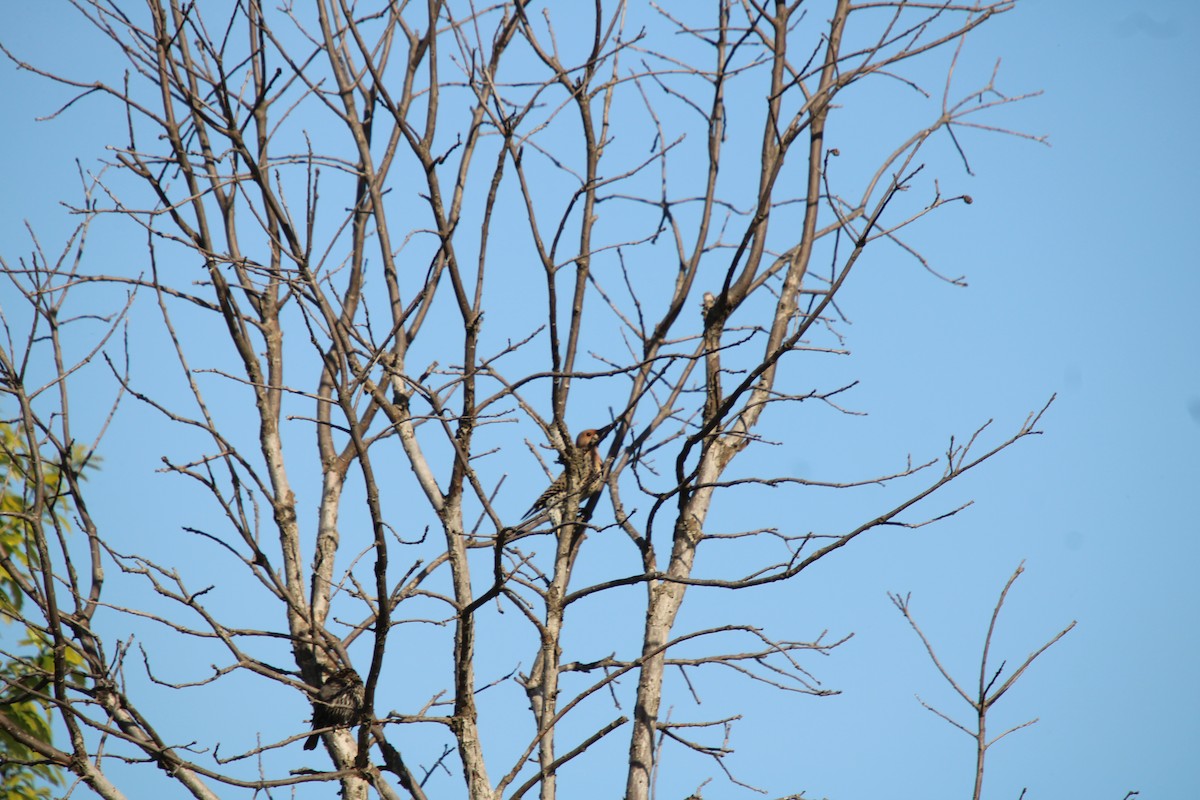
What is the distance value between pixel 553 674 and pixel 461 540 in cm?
58

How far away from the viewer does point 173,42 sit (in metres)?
4.80

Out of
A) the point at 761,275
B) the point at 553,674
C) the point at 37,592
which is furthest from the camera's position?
the point at 761,275

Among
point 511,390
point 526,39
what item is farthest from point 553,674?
point 526,39

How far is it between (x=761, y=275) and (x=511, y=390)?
137 centimetres

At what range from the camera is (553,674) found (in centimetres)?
389

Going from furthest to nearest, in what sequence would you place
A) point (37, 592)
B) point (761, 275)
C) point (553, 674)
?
point (761, 275), point (553, 674), point (37, 592)

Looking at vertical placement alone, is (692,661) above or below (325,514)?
A: below

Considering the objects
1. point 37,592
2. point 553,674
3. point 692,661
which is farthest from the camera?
point 692,661

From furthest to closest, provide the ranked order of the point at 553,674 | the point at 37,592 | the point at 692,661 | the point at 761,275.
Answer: the point at 761,275 < the point at 692,661 < the point at 553,674 < the point at 37,592

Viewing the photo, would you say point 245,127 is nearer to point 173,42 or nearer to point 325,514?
point 173,42

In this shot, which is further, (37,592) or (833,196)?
(833,196)

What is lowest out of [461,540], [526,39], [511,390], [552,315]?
→ [461,540]

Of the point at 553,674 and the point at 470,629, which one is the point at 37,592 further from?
the point at 553,674

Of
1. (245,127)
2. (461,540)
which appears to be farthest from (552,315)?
(245,127)
